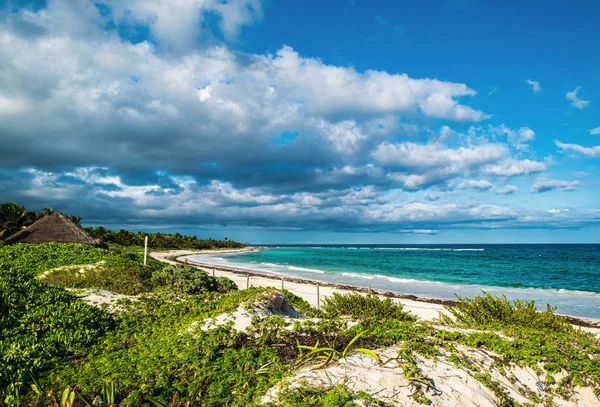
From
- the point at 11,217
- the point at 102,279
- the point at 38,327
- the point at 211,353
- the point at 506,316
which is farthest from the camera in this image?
the point at 11,217

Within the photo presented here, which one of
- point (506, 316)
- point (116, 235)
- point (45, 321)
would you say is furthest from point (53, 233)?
point (116, 235)

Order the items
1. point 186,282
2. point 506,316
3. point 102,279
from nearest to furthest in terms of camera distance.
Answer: point 506,316, point 186,282, point 102,279

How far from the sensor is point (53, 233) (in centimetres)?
2538

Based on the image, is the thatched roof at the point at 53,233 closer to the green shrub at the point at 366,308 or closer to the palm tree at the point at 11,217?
the palm tree at the point at 11,217

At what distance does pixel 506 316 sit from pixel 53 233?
91.5 feet

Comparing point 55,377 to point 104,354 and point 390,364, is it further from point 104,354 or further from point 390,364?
point 390,364

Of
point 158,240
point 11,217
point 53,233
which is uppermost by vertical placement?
point 11,217

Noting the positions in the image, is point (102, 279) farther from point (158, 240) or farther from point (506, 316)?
point (158, 240)

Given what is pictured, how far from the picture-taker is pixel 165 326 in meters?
7.78

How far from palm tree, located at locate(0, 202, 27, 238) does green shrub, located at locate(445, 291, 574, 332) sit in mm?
44276

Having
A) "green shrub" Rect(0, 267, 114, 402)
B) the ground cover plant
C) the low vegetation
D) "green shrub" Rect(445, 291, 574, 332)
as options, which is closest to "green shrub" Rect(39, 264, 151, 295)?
the ground cover plant

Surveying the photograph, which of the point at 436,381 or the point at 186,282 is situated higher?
the point at 436,381

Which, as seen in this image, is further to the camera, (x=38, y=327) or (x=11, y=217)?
(x=11, y=217)

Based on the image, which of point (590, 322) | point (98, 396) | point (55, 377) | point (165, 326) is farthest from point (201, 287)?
point (590, 322)
